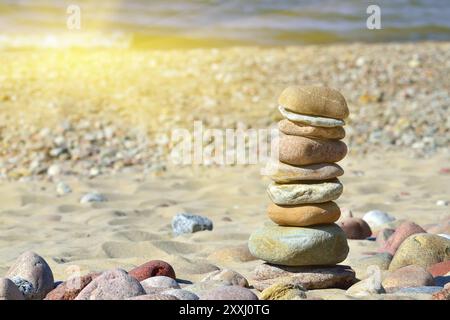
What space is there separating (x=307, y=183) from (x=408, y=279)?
67cm

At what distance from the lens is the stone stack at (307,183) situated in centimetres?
399

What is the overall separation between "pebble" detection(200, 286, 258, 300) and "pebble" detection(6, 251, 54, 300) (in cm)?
84

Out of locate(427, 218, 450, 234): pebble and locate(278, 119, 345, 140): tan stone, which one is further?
locate(427, 218, 450, 234): pebble

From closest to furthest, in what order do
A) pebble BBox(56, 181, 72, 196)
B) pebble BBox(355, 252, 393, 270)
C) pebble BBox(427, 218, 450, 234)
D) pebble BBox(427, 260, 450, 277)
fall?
pebble BBox(427, 260, 450, 277) < pebble BBox(355, 252, 393, 270) < pebble BBox(427, 218, 450, 234) < pebble BBox(56, 181, 72, 196)

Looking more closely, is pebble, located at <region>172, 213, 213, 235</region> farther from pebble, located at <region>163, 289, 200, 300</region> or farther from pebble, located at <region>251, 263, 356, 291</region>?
pebble, located at <region>163, 289, 200, 300</region>

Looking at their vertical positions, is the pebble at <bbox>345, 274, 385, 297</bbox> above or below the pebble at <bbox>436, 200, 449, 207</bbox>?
above

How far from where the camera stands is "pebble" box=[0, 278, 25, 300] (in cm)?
351

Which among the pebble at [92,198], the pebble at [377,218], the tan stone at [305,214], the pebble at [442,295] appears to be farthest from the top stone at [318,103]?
the pebble at [92,198]

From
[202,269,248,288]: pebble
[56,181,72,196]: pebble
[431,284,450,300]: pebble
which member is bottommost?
[56,181,72,196]: pebble

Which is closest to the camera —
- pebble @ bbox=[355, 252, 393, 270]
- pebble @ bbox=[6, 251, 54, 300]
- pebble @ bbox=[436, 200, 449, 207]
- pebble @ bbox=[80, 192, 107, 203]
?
pebble @ bbox=[6, 251, 54, 300]

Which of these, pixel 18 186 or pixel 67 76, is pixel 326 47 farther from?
pixel 18 186

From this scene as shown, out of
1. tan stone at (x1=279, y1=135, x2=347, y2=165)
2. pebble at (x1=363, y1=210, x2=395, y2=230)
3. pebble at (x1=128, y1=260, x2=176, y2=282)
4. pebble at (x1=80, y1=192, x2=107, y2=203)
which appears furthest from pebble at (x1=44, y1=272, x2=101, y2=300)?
pebble at (x1=80, y1=192, x2=107, y2=203)

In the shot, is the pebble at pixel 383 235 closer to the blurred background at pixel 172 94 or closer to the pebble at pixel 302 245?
the pebble at pixel 302 245

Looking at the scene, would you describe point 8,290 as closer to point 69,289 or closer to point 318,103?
point 69,289
